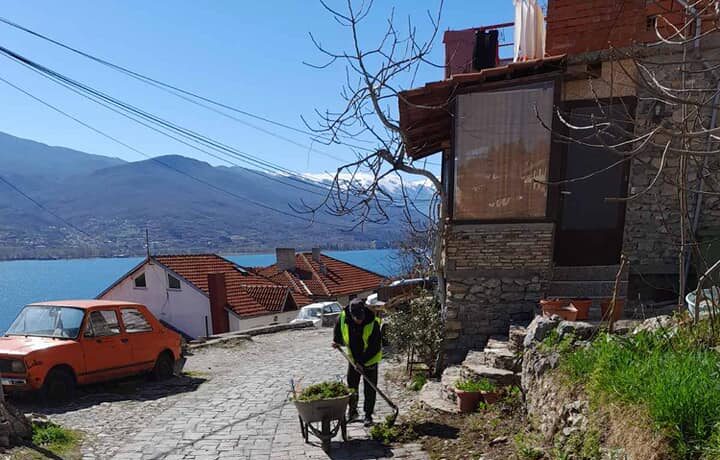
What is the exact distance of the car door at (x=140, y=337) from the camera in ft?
28.7

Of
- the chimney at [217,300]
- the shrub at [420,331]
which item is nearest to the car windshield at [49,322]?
the shrub at [420,331]

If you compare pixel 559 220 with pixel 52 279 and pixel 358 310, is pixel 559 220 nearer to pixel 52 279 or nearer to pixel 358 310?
pixel 358 310

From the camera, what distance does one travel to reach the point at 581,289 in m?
8.47

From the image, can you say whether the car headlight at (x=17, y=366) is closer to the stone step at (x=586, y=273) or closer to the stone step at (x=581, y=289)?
the stone step at (x=581, y=289)

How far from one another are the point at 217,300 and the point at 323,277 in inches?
510

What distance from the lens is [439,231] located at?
9375mm

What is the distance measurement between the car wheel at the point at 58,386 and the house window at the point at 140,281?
2276 centimetres

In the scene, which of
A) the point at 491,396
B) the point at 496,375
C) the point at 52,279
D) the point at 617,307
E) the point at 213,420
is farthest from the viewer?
the point at 52,279

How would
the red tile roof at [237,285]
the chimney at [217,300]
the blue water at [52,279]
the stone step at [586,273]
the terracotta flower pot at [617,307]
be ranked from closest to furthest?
the terracotta flower pot at [617,307] → the stone step at [586,273] → the chimney at [217,300] → the red tile roof at [237,285] → the blue water at [52,279]

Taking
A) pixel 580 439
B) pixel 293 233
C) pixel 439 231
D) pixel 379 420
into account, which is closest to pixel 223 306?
pixel 439 231

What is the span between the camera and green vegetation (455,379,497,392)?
245 inches

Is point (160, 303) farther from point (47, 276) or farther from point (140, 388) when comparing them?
point (47, 276)

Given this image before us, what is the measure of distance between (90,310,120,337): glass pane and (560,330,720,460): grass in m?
7.51

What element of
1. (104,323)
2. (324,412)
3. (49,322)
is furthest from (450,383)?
(49,322)
